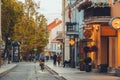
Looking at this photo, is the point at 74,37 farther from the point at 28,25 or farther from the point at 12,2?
the point at 28,25

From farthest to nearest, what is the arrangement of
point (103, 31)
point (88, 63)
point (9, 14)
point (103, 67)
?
point (9, 14)
point (88, 63)
point (103, 67)
point (103, 31)

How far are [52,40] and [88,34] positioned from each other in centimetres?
13113

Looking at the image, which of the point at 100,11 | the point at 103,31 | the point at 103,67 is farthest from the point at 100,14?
the point at 103,67

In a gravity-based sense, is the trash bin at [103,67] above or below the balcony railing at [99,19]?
below

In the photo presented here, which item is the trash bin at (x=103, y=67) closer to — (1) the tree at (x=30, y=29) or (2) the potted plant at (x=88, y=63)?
(2) the potted plant at (x=88, y=63)

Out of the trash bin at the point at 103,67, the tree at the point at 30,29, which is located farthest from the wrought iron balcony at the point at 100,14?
the tree at the point at 30,29

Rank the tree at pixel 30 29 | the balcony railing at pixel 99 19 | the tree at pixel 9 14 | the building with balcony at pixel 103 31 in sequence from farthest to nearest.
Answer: the tree at pixel 30 29
the tree at pixel 9 14
the balcony railing at pixel 99 19
the building with balcony at pixel 103 31

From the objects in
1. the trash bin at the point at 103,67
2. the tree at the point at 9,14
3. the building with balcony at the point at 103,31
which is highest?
the tree at the point at 9,14

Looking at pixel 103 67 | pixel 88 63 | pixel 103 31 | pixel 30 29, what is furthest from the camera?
pixel 30 29

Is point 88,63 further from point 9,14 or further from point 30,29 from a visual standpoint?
point 30,29

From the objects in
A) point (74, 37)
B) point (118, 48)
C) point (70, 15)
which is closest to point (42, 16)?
point (70, 15)

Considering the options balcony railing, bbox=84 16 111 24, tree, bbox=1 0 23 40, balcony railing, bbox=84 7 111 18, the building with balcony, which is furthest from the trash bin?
tree, bbox=1 0 23 40

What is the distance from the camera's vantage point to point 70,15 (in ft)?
227

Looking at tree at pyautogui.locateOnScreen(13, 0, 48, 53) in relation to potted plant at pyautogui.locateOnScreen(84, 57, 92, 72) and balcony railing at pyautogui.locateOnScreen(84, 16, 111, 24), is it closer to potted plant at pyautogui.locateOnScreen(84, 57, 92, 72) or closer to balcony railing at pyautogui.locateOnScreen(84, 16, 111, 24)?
potted plant at pyautogui.locateOnScreen(84, 57, 92, 72)
